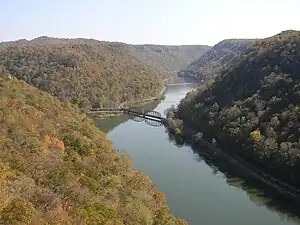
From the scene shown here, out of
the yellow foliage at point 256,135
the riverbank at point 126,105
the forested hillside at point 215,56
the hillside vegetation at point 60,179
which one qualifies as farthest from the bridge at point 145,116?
the forested hillside at point 215,56

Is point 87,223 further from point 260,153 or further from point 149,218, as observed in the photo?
point 260,153

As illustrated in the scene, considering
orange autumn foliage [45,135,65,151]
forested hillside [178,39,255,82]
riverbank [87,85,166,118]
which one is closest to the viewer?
orange autumn foliage [45,135,65,151]

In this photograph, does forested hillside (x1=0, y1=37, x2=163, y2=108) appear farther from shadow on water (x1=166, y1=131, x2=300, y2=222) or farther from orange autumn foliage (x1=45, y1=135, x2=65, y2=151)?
orange autumn foliage (x1=45, y1=135, x2=65, y2=151)

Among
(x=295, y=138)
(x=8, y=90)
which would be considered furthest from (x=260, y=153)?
(x=8, y=90)

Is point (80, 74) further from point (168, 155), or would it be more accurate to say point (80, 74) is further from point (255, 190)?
point (255, 190)

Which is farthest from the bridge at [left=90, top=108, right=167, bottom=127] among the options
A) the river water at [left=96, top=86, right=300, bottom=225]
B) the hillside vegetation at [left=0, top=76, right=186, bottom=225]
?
the hillside vegetation at [left=0, top=76, right=186, bottom=225]

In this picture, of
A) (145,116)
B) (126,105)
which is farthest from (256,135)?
(126,105)
